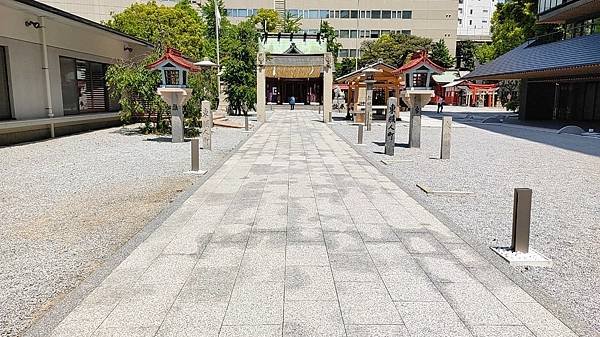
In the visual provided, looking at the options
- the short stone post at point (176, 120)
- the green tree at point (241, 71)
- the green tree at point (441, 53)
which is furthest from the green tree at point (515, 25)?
the green tree at point (441, 53)

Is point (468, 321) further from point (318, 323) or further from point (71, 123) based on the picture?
point (71, 123)

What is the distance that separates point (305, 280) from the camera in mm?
4176

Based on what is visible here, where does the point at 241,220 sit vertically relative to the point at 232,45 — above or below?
below

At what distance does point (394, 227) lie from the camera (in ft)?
19.2

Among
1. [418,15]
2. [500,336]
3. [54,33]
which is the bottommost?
[500,336]

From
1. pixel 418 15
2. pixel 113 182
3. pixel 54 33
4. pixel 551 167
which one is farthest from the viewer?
pixel 418 15

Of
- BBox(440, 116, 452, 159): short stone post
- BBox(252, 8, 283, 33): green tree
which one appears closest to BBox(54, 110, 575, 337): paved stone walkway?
BBox(440, 116, 452, 159): short stone post

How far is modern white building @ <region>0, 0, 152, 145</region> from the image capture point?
13.8 meters

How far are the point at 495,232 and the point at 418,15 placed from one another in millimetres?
73395

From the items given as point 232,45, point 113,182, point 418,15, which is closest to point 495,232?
point 113,182

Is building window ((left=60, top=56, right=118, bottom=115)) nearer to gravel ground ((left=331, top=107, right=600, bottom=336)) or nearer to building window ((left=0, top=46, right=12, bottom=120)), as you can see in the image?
building window ((left=0, top=46, right=12, bottom=120))

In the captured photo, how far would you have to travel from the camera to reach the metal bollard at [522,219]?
479 centimetres

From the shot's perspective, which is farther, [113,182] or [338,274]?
[113,182]

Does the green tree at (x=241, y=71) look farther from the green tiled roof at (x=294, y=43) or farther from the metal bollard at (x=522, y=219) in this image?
the metal bollard at (x=522, y=219)
